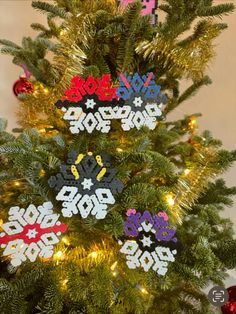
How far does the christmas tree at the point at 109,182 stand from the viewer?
0.56 metres

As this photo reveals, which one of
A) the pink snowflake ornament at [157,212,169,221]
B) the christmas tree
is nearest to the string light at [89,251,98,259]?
the christmas tree

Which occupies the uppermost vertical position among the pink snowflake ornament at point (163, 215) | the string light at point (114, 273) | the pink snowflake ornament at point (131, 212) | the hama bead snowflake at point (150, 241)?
the pink snowflake ornament at point (131, 212)

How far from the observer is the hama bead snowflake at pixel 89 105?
61cm

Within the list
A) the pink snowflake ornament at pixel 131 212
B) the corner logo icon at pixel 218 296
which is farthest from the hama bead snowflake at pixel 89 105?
the corner logo icon at pixel 218 296

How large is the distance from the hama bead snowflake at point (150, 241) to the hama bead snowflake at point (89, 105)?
16 centimetres

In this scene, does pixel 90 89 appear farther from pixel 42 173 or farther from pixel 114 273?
pixel 114 273

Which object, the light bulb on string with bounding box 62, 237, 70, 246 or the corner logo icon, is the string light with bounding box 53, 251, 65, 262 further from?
the corner logo icon

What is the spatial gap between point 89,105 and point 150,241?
0.25m

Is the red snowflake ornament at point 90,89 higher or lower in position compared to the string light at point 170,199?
higher

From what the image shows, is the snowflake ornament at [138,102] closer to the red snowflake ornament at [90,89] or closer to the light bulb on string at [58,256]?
the red snowflake ornament at [90,89]

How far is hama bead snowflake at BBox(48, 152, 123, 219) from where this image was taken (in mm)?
560

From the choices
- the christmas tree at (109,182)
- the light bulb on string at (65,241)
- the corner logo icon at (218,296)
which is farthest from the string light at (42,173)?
the corner logo icon at (218,296)

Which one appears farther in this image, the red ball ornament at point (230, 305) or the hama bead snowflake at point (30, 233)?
the red ball ornament at point (230, 305)

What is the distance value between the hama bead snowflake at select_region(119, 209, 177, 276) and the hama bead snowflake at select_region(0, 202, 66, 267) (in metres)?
0.12
